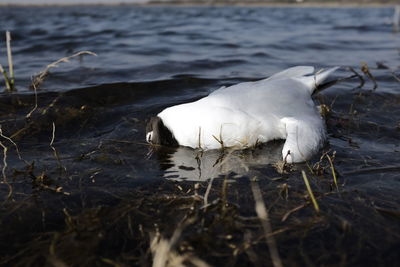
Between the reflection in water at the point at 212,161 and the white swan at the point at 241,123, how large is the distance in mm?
→ 51

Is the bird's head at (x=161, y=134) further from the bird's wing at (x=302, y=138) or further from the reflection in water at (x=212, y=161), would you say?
the bird's wing at (x=302, y=138)

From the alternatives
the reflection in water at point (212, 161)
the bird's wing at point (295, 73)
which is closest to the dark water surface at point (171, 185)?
the reflection in water at point (212, 161)

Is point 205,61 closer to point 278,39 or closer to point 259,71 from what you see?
point 259,71

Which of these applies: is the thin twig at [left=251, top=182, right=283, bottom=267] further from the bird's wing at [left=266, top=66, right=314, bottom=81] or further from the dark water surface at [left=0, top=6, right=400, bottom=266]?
the bird's wing at [left=266, top=66, right=314, bottom=81]

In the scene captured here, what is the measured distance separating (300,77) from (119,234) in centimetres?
206

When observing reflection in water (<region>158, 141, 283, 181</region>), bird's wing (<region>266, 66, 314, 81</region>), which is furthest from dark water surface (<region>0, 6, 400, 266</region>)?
bird's wing (<region>266, 66, 314, 81</region>)

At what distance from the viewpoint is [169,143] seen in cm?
264

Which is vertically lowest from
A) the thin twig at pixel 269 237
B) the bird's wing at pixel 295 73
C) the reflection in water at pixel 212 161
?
the reflection in water at pixel 212 161

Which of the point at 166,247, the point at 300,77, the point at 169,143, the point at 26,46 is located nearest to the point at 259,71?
the point at 300,77

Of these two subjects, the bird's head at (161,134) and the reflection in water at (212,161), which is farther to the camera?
the bird's head at (161,134)

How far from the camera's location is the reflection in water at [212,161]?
236 centimetres

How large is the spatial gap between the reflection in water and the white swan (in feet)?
0.17

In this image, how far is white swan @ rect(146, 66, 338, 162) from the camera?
249 centimetres

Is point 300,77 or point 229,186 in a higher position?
point 300,77
